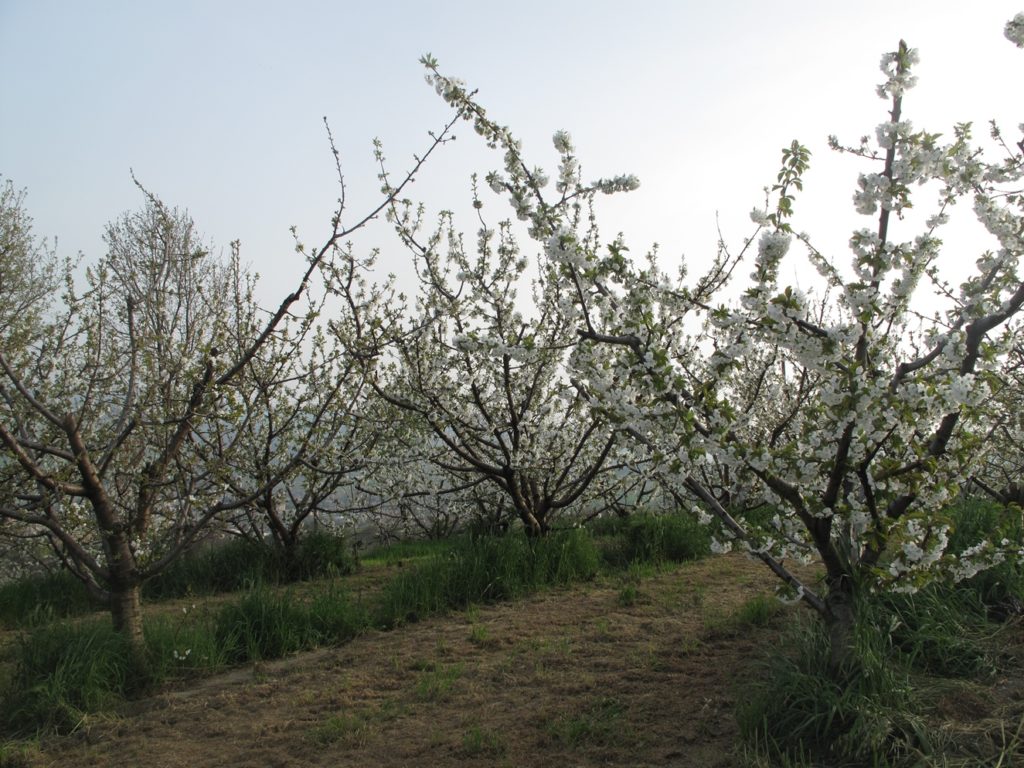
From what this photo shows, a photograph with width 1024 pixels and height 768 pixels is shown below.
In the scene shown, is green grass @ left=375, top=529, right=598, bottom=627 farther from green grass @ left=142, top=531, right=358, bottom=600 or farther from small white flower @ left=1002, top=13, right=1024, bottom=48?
small white flower @ left=1002, top=13, right=1024, bottom=48

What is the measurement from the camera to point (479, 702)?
3840 mm

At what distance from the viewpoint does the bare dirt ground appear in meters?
3.33

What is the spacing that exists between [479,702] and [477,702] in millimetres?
10

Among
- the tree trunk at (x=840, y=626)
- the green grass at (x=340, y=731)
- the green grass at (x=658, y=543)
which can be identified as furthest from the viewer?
the green grass at (x=658, y=543)

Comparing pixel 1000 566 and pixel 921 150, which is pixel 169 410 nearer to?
pixel 921 150

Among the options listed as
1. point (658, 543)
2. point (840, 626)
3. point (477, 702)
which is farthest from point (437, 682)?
point (658, 543)

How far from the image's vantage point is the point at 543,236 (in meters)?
3.74

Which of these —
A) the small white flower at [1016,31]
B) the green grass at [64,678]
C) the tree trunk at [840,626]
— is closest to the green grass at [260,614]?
the green grass at [64,678]

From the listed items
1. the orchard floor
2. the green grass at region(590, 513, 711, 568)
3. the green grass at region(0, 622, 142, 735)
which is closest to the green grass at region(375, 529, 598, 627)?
the orchard floor

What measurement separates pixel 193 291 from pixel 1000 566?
17.5 ft

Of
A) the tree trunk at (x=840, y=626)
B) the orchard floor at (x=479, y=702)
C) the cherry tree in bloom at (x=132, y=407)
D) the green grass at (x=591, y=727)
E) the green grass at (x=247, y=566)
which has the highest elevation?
the cherry tree in bloom at (x=132, y=407)

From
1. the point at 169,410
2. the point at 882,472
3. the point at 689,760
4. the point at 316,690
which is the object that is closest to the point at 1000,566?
the point at 882,472

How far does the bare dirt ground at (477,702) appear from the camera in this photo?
333cm

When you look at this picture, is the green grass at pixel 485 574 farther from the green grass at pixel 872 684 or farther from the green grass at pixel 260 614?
the green grass at pixel 872 684
